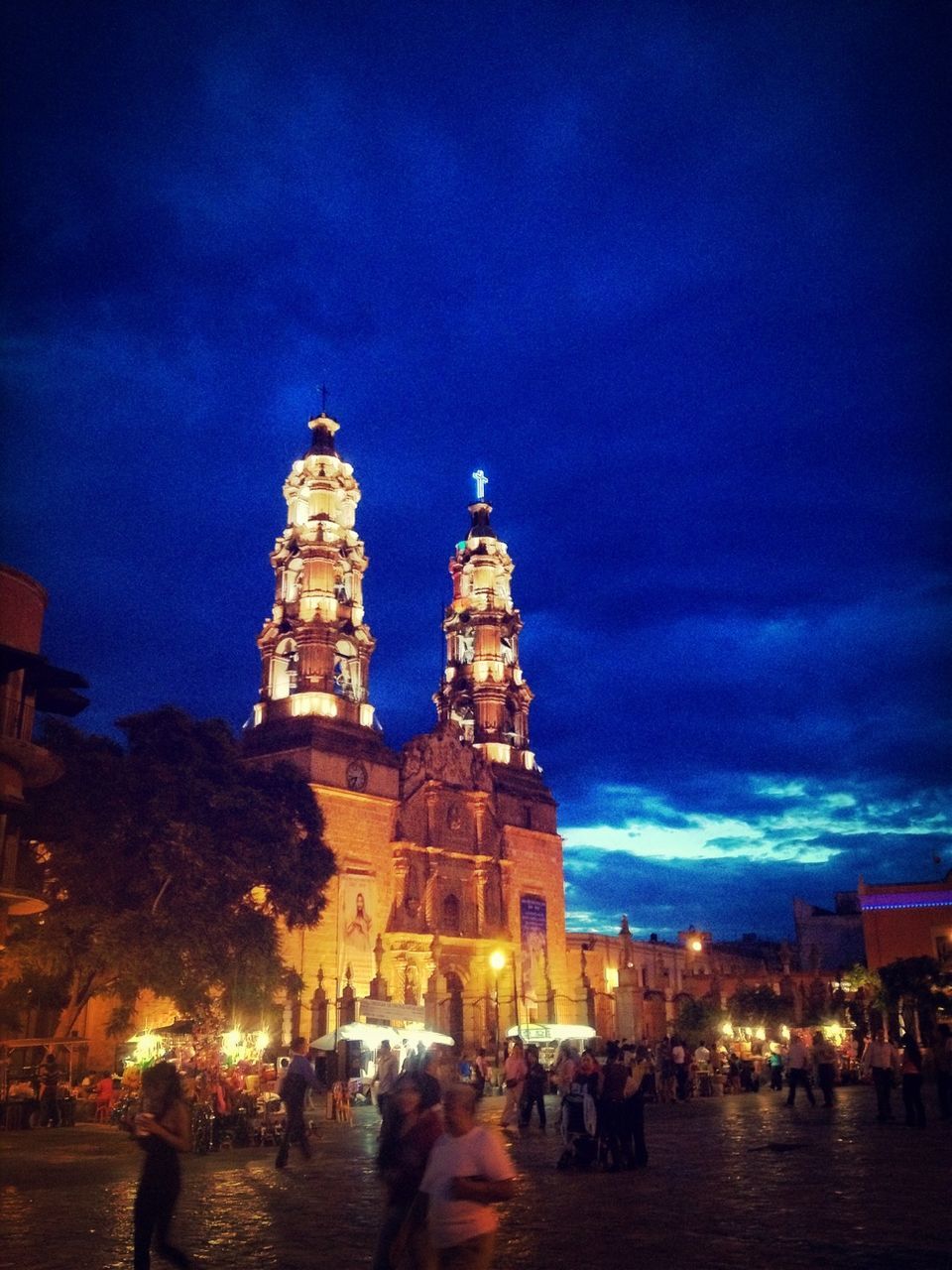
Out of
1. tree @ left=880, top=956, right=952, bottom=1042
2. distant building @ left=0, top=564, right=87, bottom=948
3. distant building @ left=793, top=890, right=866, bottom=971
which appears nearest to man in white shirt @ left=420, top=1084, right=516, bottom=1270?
distant building @ left=0, top=564, right=87, bottom=948

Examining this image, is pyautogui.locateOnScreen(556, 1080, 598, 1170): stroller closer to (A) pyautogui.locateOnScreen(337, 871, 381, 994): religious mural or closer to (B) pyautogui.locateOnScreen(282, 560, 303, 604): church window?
(A) pyautogui.locateOnScreen(337, 871, 381, 994): religious mural

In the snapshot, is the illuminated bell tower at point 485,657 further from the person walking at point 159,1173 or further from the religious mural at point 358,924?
the person walking at point 159,1173

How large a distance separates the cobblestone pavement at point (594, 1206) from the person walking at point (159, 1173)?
3.71ft

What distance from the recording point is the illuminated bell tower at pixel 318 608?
1898 inches

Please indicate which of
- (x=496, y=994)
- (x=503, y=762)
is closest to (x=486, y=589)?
(x=503, y=762)

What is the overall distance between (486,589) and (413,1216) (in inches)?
2199

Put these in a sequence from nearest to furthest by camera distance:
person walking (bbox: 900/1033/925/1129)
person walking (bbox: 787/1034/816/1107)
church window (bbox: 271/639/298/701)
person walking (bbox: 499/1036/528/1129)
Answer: person walking (bbox: 900/1033/925/1129) < person walking (bbox: 499/1036/528/1129) < person walking (bbox: 787/1034/816/1107) < church window (bbox: 271/639/298/701)

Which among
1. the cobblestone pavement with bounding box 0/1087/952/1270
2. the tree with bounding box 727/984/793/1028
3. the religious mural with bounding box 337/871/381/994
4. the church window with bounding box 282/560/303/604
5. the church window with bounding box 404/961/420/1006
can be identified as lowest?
the cobblestone pavement with bounding box 0/1087/952/1270

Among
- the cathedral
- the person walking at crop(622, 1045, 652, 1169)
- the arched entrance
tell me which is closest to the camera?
the person walking at crop(622, 1045, 652, 1169)

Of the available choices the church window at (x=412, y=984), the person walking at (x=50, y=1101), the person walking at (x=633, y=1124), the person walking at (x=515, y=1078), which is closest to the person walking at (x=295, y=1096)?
the person walking at (x=633, y=1124)

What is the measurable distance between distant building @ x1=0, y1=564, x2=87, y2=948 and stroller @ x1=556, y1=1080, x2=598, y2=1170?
11895 mm

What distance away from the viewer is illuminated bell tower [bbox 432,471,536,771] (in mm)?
57875

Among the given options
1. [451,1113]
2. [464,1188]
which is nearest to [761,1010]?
[451,1113]

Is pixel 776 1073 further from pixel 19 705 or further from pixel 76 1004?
pixel 19 705
